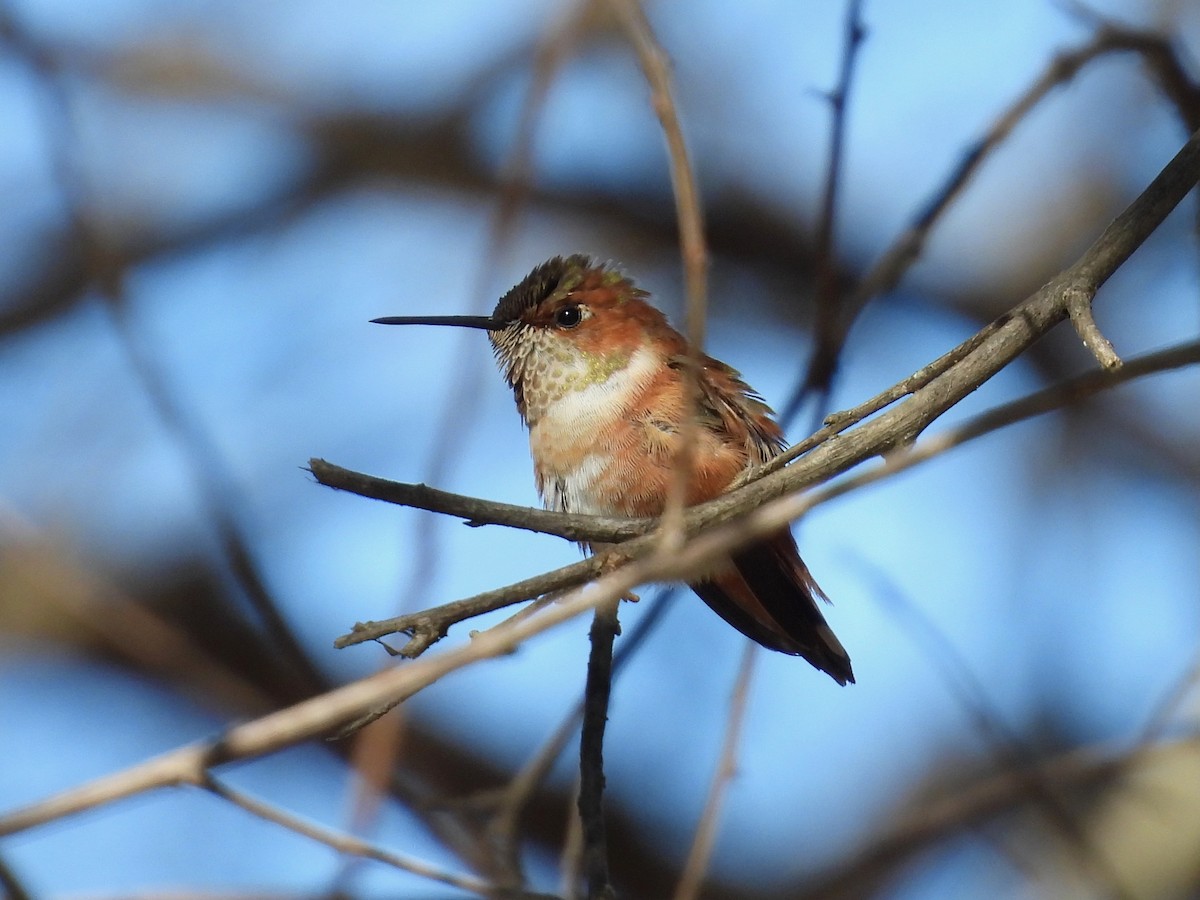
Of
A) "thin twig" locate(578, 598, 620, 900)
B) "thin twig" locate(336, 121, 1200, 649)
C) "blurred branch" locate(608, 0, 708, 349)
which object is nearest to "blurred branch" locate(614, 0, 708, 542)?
"blurred branch" locate(608, 0, 708, 349)

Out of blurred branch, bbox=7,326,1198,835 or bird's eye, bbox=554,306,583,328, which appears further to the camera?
bird's eye, bbox=554,306,583,328

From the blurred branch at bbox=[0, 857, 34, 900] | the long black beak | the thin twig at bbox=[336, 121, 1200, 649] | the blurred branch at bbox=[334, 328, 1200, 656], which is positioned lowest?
the blurred branch at bbox=[0, 857, 34, 900]

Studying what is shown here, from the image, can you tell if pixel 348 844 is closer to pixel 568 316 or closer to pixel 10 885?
pixel 10 885

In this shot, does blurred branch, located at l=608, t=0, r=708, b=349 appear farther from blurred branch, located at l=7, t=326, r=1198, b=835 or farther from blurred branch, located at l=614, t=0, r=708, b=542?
blurred branch, located at l=7, t=326, r=1198, b=835

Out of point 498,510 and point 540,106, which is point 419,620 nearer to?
point 498,510

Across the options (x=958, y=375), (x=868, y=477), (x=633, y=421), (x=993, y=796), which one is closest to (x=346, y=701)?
(x=868, y=477)

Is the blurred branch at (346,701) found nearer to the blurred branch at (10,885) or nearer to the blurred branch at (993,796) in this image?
the blurred branch at (10,885)

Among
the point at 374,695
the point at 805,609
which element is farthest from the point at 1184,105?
the point at 374,695

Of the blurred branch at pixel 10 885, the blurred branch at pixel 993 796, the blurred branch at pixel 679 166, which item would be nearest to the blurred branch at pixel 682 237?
the blurred branch at pixel 679 166
